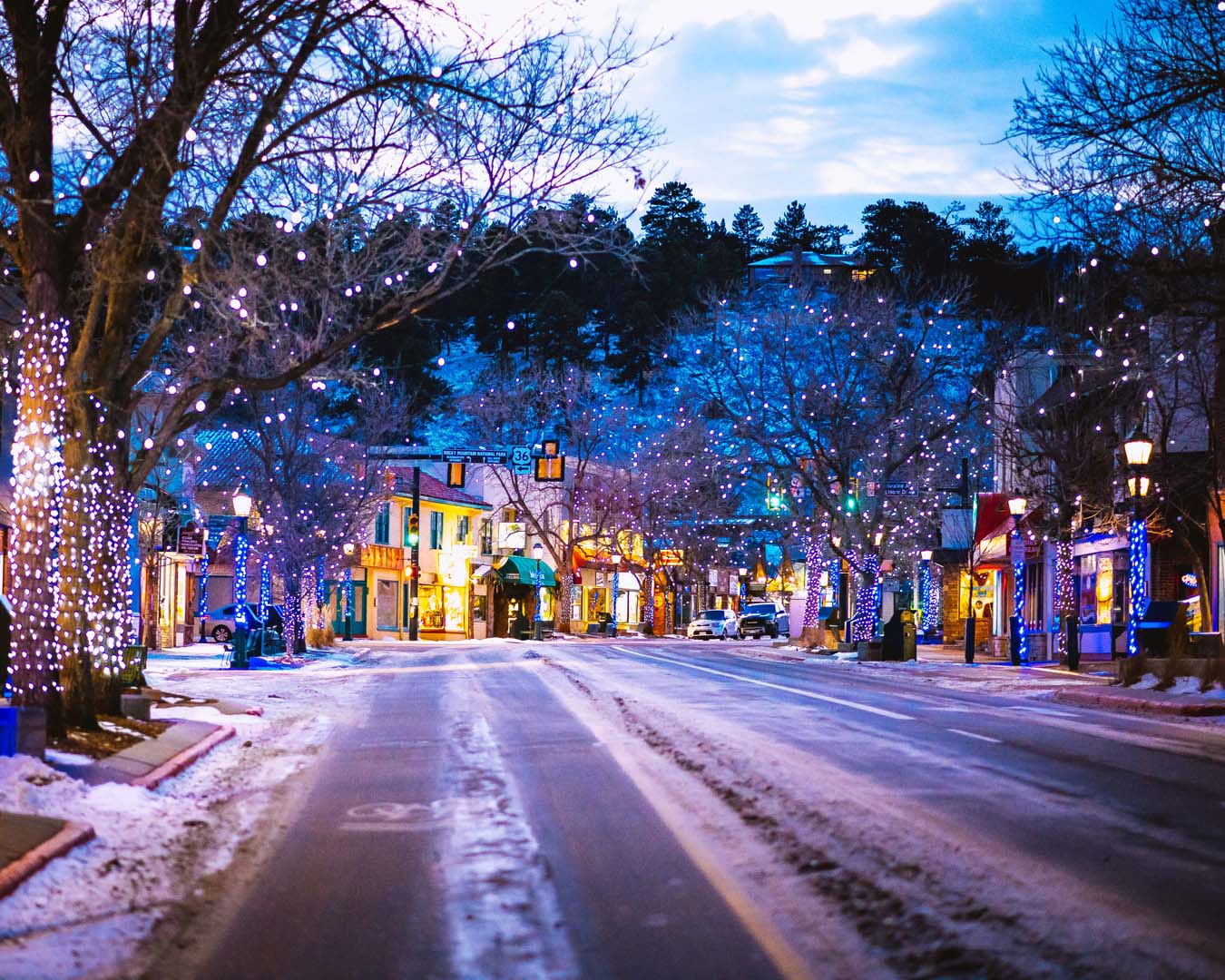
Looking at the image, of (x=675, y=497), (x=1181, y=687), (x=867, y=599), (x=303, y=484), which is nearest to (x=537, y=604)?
(x=675, y=497)

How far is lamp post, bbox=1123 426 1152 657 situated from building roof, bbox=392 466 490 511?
43.4 m

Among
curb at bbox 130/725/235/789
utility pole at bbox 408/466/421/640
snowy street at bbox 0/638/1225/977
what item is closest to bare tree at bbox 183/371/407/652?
utility pole at bbox 408/466/421/640

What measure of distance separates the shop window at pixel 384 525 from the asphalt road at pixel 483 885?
64.9 metres

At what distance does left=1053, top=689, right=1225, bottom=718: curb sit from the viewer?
22031 mm

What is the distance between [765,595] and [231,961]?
12337 centimetres

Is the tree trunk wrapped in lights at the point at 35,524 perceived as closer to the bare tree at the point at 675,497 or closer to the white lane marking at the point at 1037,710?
the white lane marking at the point at 1037,710

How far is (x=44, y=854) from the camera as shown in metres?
8.54

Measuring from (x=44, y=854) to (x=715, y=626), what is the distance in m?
73.4

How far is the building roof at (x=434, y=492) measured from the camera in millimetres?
79438

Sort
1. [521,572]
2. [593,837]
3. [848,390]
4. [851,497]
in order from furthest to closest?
1. [521,572]
2. [848,390]
3. [851,497]
4. [593,837]

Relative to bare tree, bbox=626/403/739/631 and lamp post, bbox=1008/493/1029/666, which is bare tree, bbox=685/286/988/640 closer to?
lamp post, bbox=1008/493/1029/666

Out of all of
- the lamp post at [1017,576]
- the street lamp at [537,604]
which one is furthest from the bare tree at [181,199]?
the street lamp at [537,604]

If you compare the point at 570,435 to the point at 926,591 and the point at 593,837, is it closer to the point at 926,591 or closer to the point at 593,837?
the point at 926,591

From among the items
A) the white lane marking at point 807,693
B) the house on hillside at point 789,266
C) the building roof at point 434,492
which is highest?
the house on hillside at point 789,266
